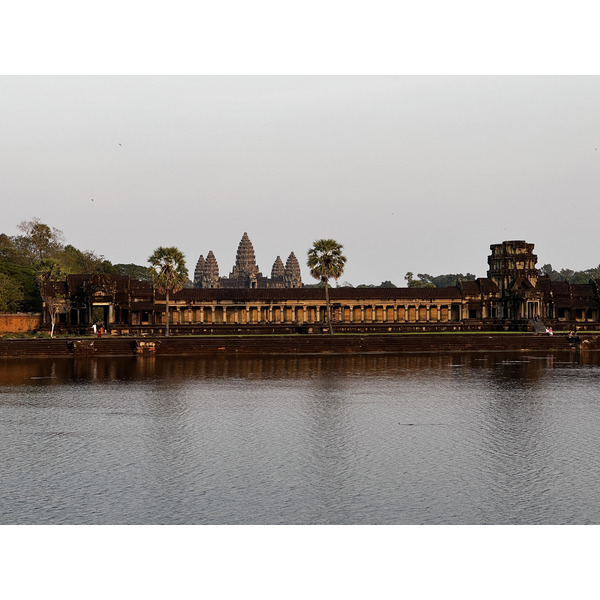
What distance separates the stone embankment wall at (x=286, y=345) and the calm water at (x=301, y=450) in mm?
15627

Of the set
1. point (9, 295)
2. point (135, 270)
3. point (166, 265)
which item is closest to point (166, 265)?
point (166, 265)

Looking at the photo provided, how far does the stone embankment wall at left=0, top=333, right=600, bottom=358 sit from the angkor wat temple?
16.4 m

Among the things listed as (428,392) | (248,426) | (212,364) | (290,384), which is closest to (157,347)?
(212,364)

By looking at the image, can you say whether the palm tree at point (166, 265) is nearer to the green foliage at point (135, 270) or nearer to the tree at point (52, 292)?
the tree at point (52, 292)

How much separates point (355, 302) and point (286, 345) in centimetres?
2939

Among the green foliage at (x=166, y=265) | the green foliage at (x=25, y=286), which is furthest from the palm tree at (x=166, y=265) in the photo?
the green foliage at (x=25, y=286)

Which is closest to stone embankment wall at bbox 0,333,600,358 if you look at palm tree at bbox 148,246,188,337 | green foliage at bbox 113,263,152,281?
palm tree at bbox 148,246,188,337

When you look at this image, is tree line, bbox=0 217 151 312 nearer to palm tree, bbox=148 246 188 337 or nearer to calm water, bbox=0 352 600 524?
palm tree, bbox=148 246 188 337

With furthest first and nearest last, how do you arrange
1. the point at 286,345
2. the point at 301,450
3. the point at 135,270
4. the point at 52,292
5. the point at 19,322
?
the point at 135,270
the point at 52,292
the point at 19,322
the point at 286,345
the point at 301,450

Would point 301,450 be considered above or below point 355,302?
below

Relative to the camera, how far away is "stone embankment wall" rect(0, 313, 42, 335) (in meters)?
73.0

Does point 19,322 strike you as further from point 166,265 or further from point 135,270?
point 135,270

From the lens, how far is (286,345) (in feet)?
184
